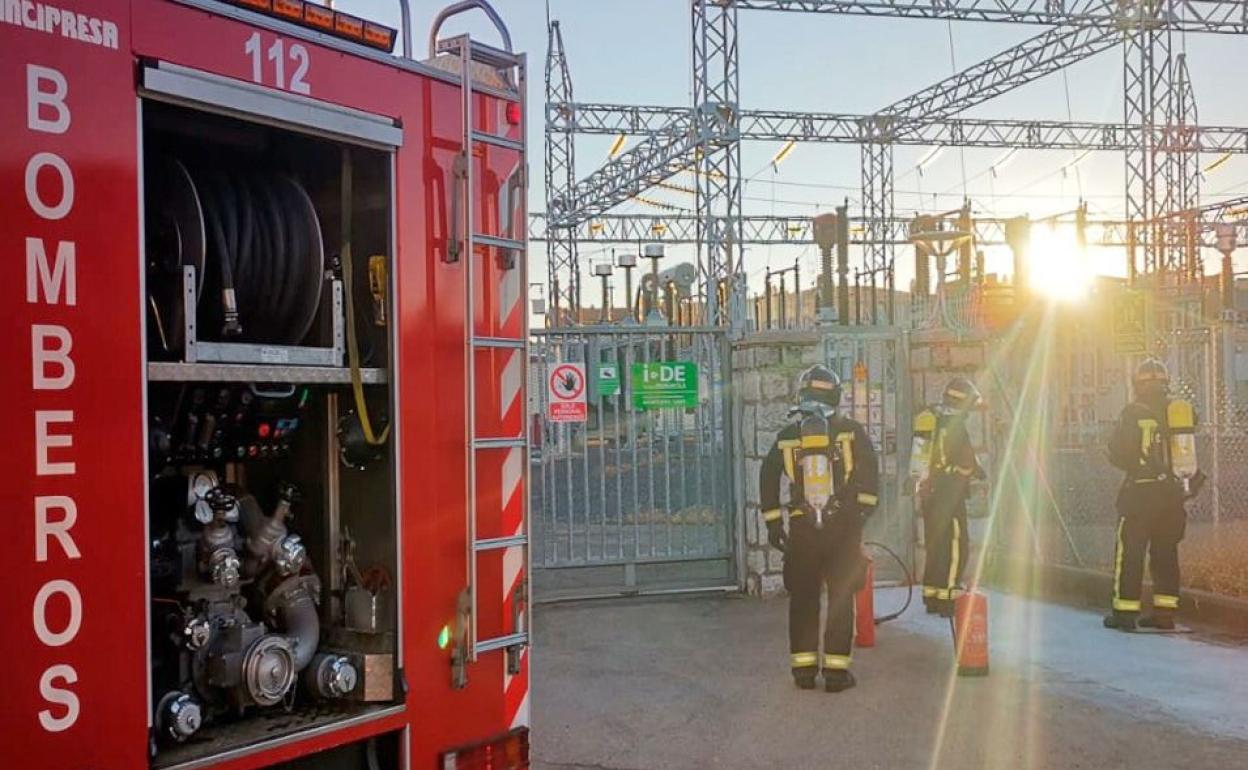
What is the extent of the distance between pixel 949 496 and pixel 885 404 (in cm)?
152

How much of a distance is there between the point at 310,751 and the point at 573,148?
29505 millimetres

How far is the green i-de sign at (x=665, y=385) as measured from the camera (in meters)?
9.86

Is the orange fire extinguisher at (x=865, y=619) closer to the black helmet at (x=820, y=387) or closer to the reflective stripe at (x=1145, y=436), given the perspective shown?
the black helmet at (x=820, y=387)

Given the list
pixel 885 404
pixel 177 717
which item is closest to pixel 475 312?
pixel 177 717

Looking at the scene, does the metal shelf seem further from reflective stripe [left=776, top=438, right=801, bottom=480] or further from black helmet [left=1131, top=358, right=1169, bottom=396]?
black helmet [left=1131, top=358, right=1169, bottom=396]

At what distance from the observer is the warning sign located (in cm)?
970

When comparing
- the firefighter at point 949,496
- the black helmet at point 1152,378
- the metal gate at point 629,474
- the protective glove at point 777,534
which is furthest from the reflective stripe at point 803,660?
the black helmet at point 1152,378

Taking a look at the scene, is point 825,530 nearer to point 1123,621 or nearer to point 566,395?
point 1123,621

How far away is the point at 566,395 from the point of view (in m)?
9.72

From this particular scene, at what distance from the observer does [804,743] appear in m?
6.21

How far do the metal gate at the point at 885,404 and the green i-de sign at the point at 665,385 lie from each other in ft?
4.09

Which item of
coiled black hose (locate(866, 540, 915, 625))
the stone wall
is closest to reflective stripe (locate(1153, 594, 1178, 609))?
coiled black hose (locate(866, 540, 915, 625))

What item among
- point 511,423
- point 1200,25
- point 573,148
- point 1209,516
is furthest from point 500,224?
point 573,148

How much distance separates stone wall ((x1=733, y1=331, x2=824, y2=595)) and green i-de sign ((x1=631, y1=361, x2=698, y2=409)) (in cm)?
46
